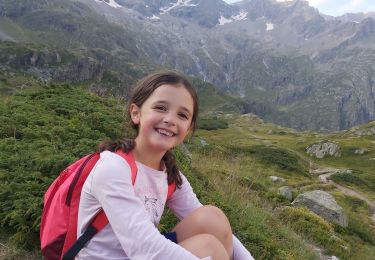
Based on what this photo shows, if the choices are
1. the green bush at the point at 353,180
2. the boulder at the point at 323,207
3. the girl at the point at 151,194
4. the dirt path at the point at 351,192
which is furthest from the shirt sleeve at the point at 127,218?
the green bush at the point at 353,180

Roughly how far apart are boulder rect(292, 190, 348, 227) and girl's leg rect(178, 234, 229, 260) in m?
16.4

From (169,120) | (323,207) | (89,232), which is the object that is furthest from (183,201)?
(323,207)

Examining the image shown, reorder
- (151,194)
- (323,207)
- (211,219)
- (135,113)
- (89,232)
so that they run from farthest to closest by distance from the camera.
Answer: (323,207) → (211,219) → (135,113) → (151,194) → (89,232)

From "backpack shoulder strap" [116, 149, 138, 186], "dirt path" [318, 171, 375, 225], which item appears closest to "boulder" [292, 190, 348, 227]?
"dirt path" [318, 171, 375, 225]

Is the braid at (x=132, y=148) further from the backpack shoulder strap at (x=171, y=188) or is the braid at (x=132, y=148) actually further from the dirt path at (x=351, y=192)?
the dirt path at (x=351, y=192)

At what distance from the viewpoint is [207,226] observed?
4.37m

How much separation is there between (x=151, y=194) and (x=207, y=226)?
0.70 m

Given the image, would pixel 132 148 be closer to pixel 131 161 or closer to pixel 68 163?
pixel 131 161

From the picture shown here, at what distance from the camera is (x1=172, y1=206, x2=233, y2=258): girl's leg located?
4359mm

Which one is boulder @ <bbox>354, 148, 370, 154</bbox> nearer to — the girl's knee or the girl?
the girl

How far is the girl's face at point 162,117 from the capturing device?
4.00 metres

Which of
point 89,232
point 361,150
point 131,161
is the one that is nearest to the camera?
point 89,232

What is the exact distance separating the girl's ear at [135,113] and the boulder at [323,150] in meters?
86.8

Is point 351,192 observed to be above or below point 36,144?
below
